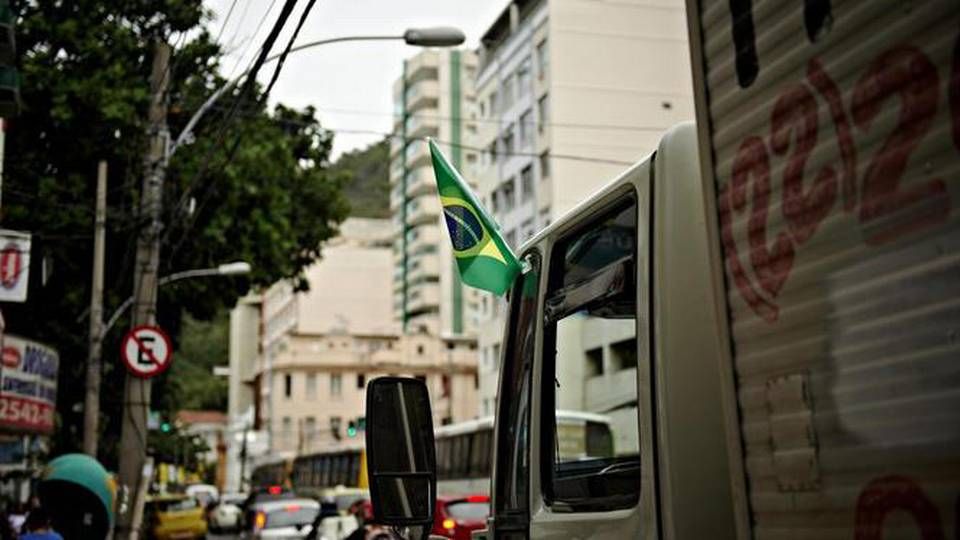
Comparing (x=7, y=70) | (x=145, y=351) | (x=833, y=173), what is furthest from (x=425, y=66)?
(x=833, y=173)

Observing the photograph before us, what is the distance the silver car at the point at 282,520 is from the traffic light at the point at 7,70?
42.3 feet

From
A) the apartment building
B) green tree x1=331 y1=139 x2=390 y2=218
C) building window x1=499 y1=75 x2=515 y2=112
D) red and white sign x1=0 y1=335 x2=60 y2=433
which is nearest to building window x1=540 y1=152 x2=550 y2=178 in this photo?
building window x1=499 y1=75 x2=515 y2=112

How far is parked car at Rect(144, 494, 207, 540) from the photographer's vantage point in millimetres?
36000

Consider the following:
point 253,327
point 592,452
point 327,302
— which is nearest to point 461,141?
point 327,302

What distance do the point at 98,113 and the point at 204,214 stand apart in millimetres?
3086

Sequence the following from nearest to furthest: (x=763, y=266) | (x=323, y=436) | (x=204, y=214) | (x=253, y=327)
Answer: (x=763, y=266) → (x=204, y=214) → (x=323, y=436) → (x=253, y=327)

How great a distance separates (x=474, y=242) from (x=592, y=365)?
660 mm

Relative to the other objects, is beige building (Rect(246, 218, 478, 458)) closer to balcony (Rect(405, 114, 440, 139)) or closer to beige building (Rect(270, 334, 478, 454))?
beige building (Rect(270, 334, 478, 454))

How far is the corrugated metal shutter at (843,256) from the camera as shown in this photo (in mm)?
2143

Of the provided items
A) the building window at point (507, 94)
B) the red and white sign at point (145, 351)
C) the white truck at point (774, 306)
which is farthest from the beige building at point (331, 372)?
the white truck at point (774, 306)

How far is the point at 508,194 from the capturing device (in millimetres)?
56500

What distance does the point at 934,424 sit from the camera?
2123 mm

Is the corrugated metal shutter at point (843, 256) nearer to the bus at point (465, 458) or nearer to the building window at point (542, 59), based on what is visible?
the bus at point (465, 458)

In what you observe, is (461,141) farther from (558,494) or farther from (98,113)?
(558,494)
